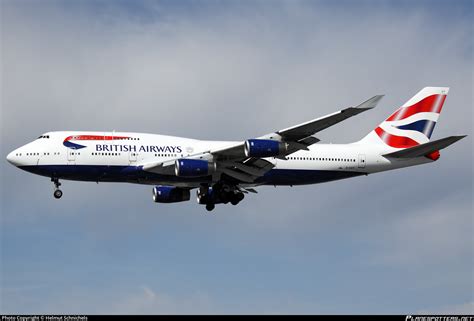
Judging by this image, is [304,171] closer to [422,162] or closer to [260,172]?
[260,172]

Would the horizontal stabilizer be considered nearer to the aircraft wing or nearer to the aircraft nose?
the aircraft wing

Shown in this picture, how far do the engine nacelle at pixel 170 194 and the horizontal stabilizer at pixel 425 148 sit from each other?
13225 millimetres

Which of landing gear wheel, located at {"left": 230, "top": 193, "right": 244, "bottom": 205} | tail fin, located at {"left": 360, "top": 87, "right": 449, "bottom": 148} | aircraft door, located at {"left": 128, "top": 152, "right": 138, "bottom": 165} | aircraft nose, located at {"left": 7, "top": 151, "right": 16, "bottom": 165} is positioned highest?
tail fin, located at {"left": 360, "top": 87, "right": 449, "bottom": 148}

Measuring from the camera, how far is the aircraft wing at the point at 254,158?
47162 millimetres

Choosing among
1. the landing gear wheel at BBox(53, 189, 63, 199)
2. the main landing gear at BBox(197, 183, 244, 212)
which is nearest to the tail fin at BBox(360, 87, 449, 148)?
the main landing gear at BBox(197, 183, 244, 212)

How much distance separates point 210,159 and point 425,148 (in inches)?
526

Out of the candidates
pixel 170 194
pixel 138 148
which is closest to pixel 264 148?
pixel 138 148

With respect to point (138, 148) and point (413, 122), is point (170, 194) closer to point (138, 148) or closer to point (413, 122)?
point (138, 148)

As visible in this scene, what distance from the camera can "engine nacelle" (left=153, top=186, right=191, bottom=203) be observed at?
5788cm

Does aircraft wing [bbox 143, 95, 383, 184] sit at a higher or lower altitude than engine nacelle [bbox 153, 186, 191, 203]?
higher

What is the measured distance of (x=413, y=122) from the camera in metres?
60.6

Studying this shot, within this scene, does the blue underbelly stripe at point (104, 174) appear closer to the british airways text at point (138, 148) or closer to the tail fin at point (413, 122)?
the british airways text at point (138, 148)

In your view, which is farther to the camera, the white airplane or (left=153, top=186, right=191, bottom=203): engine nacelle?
(left=153, top=186, right=191, bottom=203): engine nacelle

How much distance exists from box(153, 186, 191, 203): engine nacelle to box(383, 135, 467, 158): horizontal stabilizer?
13225mm
